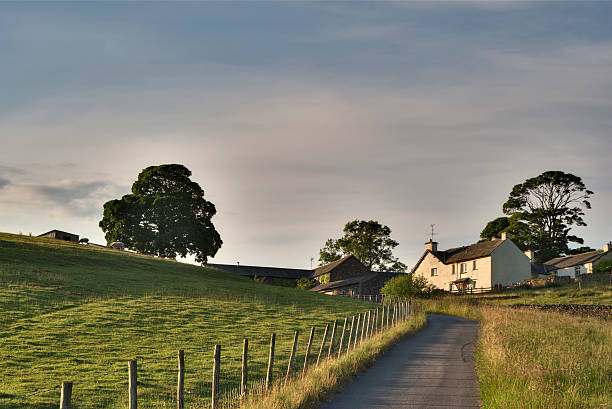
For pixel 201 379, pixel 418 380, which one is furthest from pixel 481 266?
pixel 201 379

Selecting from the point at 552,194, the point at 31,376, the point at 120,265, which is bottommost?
the point at 31,376

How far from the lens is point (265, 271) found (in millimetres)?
112062

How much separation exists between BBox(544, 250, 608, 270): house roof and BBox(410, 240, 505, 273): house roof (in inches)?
564

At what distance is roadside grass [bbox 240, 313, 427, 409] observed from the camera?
14656mm

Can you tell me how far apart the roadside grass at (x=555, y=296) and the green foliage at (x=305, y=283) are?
3205cm

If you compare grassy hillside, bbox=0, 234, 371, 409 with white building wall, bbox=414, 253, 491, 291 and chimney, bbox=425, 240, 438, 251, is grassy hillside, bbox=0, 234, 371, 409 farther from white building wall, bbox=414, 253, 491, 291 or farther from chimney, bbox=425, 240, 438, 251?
chimney, bbox=425, 240, 438, 251

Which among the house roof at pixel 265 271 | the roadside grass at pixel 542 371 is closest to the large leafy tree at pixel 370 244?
the house roof at pixel 265 271

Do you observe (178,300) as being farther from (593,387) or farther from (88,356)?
(593,387)

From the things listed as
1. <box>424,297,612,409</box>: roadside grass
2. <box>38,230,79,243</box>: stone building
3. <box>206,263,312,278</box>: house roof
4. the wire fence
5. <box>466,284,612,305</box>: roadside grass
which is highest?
<box>38,230,79,243</box>: stone building

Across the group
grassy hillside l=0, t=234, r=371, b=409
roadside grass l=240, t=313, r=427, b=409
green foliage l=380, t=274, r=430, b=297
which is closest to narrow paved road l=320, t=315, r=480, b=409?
roadside grass l=240, t=313, r=427, b=409

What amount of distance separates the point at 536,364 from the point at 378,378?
4.99 m

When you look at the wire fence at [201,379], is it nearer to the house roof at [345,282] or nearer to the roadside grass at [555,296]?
the roadside grass at [555,296]

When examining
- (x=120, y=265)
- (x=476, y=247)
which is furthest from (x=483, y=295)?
(x=120, y=265)

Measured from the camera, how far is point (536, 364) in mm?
18703
